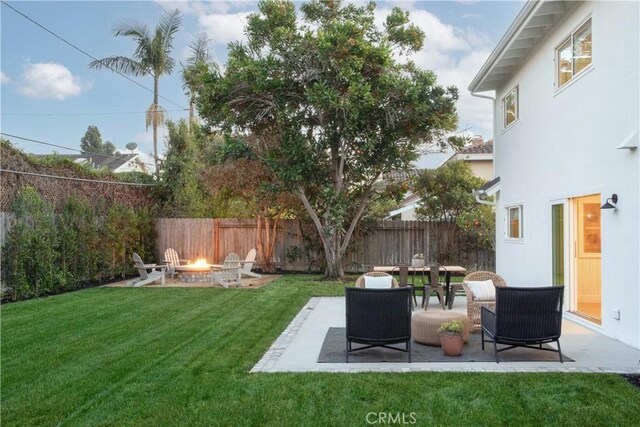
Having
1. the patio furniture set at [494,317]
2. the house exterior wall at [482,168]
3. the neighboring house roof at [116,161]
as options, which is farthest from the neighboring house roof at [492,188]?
the neighboring house roof at [116,161]

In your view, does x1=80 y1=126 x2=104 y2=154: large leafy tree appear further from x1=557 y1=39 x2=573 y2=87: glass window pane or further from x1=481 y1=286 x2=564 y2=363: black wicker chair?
x1=481 y1=286 x2=564 y2=363: black wicker chair

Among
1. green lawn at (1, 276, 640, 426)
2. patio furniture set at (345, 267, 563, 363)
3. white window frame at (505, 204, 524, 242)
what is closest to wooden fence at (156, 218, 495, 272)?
white window frame at (505, 204, 524, 242)

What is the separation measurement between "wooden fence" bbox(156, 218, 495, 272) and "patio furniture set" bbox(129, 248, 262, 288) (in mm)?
1486

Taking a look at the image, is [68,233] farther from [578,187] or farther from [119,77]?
[119,77]

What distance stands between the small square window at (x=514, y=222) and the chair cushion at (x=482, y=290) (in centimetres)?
361

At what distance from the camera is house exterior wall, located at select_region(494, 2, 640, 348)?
5.89 m

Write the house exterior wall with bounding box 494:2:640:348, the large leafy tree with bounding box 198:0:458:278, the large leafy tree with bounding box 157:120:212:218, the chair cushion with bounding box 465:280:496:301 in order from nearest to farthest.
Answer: the house exterior wall with bounding box 494:2:640:348
the chair cushion with bounding box 465:280:496:301
the large leafy tree with bounding box 198:0:458:278
the large leafy tree with bounding box 157:120:212:218

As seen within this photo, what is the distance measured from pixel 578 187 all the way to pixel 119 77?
20.6m

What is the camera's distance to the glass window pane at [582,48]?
7129mm

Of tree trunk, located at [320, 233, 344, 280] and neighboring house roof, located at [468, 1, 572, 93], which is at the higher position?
neighboring house roof, located at [468, 1, 572, 93]

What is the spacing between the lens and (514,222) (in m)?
10.9

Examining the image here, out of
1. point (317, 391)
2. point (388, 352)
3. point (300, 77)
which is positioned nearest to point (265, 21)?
point (300, 77)

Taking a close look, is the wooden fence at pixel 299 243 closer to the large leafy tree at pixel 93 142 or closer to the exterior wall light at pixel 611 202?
the exterior wall light at pixel 611 202

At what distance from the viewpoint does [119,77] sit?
22.0 meters
